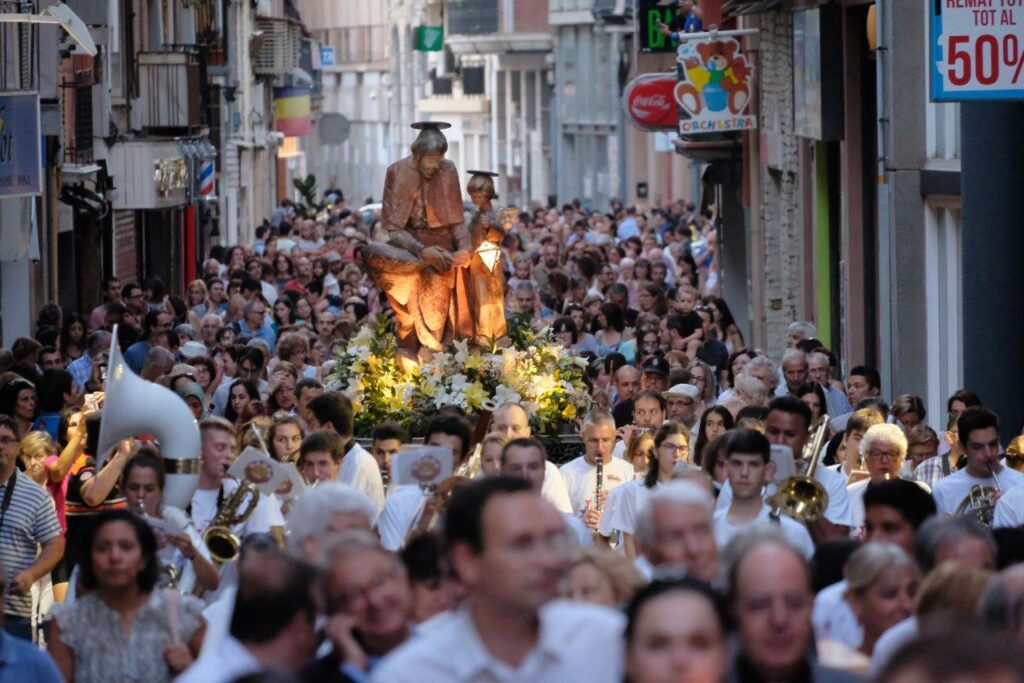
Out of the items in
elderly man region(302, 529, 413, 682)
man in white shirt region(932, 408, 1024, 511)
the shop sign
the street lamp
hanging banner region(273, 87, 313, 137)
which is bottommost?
man in white shirt region(932, 408, 1024, 511)

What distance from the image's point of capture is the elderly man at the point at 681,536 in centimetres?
691

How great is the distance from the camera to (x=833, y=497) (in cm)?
1019

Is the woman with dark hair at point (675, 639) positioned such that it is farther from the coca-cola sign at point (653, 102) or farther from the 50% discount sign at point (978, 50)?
the coca-cola sign at point (653, 102)

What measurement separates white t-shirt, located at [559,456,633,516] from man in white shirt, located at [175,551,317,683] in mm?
6485

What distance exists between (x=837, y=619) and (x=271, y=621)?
1.83 metres

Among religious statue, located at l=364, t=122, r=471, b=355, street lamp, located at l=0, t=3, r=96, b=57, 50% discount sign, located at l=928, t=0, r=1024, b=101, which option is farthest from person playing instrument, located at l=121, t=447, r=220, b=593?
religious statue, located at l=364, t=122, r=471, b=355

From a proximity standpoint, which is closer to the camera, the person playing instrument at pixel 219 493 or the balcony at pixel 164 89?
the person playing instrument at pixel 219 493

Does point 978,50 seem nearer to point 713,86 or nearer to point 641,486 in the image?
point 641,486

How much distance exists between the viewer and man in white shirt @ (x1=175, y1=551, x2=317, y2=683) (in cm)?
617

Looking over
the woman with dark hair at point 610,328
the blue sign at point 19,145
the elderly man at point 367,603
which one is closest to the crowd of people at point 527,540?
the elderly man at point 367,603

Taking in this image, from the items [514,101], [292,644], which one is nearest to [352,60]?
[514,101]

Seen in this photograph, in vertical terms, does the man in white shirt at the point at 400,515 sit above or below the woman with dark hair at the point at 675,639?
below

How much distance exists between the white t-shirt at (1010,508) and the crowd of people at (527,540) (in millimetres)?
11

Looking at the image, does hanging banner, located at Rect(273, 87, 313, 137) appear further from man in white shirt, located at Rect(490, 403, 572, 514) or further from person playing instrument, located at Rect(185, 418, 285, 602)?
person playing instrument, located at Rect(185, 418, 285, 602)
